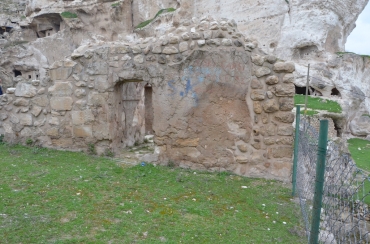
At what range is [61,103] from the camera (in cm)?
573

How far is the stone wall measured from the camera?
4848 mm

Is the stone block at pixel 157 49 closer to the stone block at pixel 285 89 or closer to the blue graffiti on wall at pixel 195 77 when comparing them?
the blue graffiti on wall at pixel 195 77

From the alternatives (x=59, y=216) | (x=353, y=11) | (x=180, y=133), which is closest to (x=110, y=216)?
(x=59, y=216)

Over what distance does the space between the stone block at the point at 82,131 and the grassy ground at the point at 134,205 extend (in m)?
0.64

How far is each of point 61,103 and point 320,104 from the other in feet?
38.1

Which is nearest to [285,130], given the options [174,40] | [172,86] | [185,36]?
[172,86]

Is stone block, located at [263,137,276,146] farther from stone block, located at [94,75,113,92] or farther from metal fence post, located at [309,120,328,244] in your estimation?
stone block, located at [94,75,113,92]

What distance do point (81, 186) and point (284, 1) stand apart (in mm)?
16632

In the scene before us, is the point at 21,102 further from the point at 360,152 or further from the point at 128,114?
the point at 360,152

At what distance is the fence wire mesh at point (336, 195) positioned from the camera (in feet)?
6.79

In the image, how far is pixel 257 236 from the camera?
308 centimetres

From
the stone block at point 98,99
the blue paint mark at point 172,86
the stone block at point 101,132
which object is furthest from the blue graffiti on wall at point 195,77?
the stone block at point 101,132

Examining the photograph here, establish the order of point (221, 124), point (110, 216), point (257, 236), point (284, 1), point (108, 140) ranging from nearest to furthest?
point (257, 236) < point (110, 216) < point (221, 124) < point (108, 140) < point (284, 1)

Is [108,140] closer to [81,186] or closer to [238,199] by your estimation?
[81,186]
